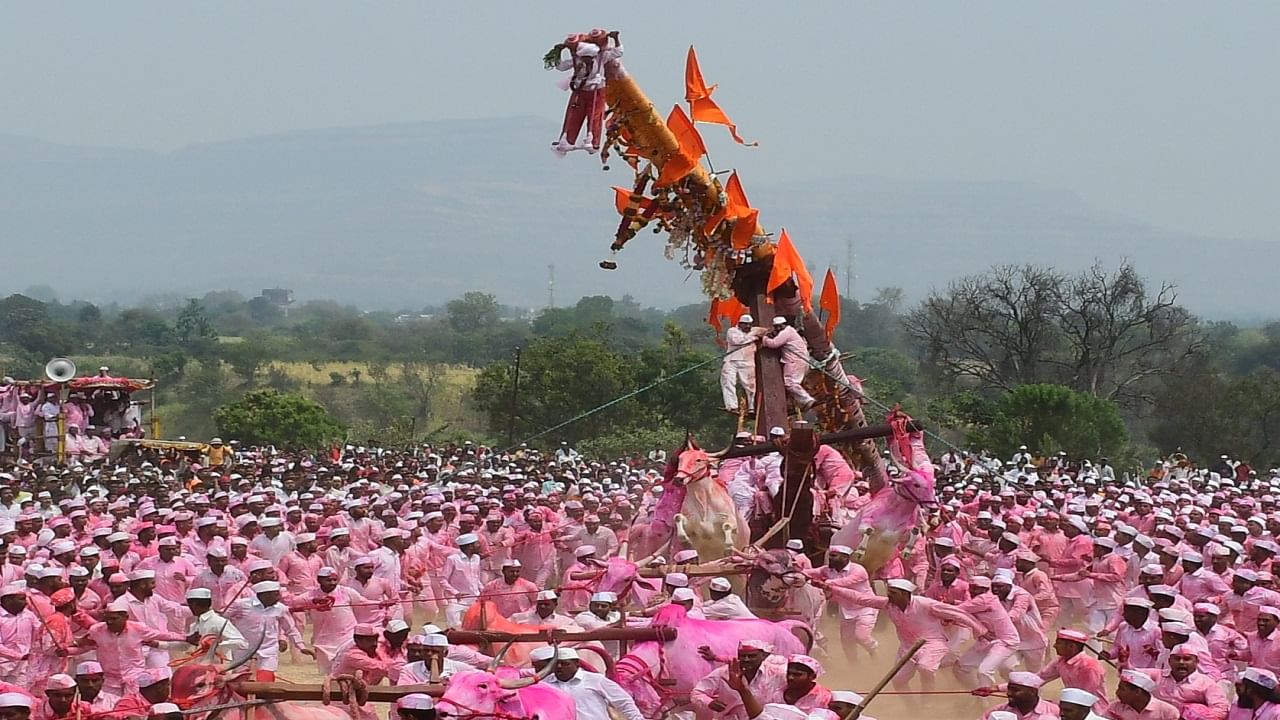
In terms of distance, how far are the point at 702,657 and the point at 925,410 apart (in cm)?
3090

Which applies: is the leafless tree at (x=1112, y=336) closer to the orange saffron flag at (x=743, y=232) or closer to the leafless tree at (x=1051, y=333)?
the leafless tree at (x=1051, y=333)

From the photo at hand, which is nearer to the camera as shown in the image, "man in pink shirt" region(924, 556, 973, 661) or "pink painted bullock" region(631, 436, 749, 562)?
"man in pink shirt" region(924, 556, 973, 661)

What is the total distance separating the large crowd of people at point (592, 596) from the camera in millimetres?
7406

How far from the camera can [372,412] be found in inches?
2237

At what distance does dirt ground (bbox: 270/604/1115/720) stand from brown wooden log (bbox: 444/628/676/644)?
6.90 feet

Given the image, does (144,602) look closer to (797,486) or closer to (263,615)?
(263,615)

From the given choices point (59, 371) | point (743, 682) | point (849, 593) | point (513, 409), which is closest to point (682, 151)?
point (849, 593)

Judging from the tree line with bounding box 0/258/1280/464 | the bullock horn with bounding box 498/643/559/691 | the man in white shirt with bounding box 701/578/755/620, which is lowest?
the tree line with bounding box 0/258/1280/464

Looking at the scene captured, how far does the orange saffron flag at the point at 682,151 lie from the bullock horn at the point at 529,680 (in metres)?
7.14

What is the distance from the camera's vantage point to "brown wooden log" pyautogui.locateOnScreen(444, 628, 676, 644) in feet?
25.4

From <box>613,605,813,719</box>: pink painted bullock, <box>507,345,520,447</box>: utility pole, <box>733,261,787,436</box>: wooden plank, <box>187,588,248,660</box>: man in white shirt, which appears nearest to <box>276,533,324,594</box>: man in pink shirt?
<box>187,588,248,660</box>: man in white shirt

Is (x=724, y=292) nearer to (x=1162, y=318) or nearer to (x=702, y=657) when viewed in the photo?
(x=702, y=657)

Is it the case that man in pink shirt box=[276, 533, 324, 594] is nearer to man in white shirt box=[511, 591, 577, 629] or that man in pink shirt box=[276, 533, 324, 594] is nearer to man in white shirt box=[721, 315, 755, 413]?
man in white shirt box=[511, 591, 577, 629]

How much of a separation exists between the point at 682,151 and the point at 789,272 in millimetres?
1621
